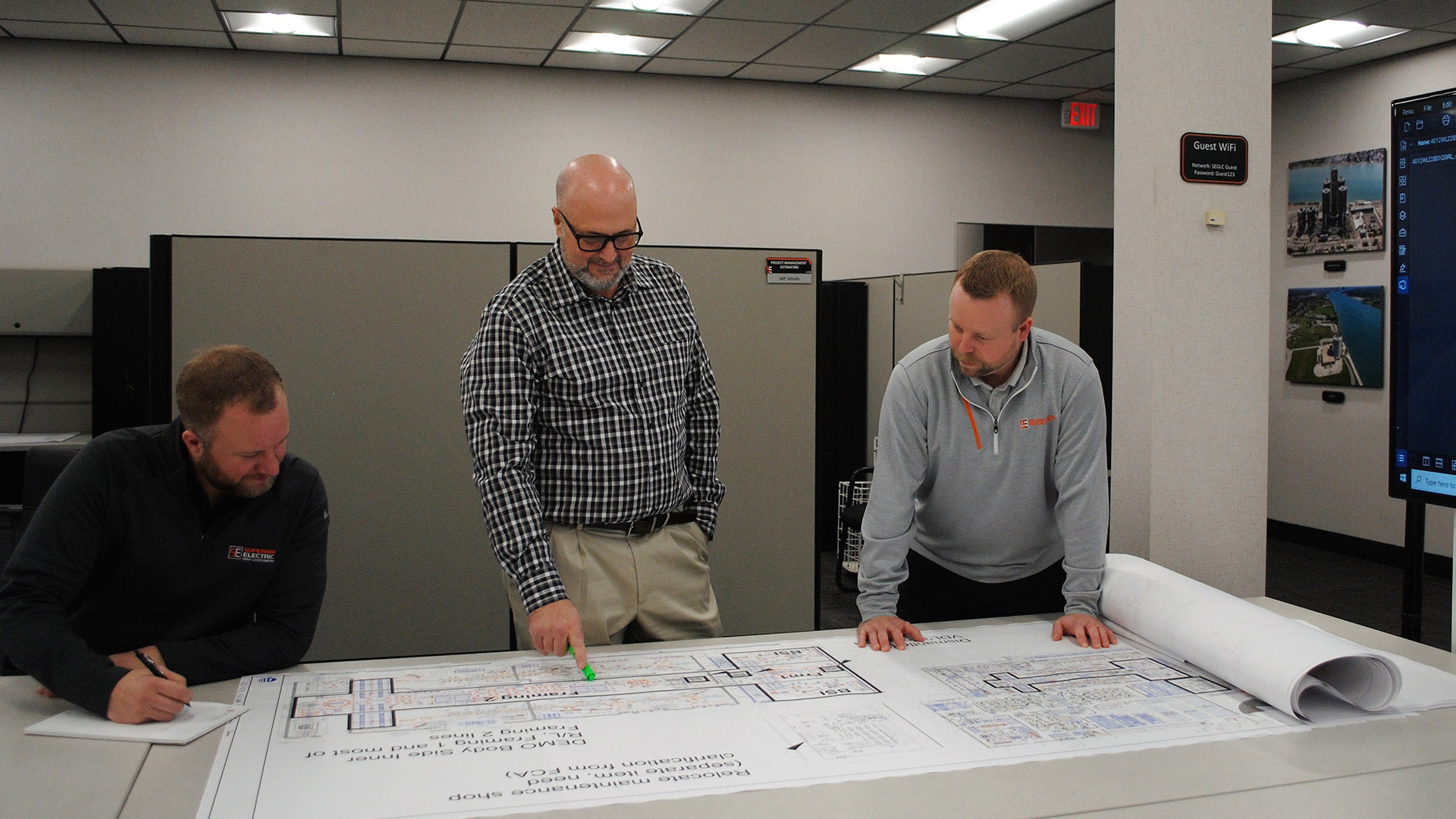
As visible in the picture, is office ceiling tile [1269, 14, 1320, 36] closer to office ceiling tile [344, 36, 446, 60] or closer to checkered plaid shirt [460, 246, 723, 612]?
office ceiling tile [344, 36, 446, 60]

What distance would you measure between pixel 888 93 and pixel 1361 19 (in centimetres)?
248

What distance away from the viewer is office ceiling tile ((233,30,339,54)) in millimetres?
4891

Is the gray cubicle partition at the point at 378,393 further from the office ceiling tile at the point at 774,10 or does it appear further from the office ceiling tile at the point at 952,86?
the office ceiling tile at the point at 952,86

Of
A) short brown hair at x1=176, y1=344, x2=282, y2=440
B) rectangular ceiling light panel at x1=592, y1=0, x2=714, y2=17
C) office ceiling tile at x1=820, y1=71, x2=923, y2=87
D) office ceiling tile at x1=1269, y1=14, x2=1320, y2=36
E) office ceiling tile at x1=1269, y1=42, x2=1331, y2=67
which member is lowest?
short brown hair at x1=176, y1=344, x2=282, y2=440

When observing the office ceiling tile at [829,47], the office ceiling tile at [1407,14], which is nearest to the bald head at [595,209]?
the office ceiling tile at [829,47]

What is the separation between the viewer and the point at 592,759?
109cm

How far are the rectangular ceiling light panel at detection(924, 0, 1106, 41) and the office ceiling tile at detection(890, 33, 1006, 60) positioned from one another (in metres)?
0.07

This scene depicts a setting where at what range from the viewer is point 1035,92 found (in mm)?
6223

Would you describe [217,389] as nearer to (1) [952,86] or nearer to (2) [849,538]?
(2) [849,538]

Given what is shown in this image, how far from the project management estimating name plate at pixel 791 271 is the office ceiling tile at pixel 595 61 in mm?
2766

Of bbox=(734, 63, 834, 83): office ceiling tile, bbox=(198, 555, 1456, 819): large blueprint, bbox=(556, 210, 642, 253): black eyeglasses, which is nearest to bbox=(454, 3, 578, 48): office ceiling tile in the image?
bbox=(734, 63, 834, 83): office ceiling tile

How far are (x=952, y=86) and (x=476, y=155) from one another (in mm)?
2809

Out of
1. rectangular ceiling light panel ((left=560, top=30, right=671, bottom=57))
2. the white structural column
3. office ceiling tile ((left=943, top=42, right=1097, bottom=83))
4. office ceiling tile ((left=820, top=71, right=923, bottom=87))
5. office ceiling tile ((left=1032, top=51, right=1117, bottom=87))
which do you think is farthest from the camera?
office ceiling tile ((left=820, top=71, right=923, bottom=87))

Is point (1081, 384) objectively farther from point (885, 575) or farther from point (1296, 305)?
point (1296, 305)
